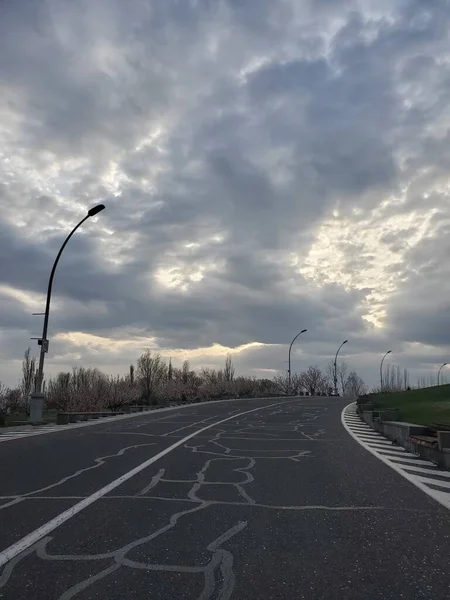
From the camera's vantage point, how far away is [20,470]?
32.7 feet

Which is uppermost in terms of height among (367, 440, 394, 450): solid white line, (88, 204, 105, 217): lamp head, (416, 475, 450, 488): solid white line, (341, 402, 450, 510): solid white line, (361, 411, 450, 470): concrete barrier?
(88, 204, 105, 217): lamp head

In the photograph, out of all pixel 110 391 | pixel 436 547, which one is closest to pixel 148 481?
pixel 436 547

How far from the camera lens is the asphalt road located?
421 centimetres

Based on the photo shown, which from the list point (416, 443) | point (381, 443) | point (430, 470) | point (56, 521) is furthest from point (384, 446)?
point (56, 521)

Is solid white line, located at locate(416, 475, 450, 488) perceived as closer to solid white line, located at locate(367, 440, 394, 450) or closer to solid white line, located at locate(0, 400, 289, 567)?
solid white line, located at locate(0, 400, 289, 567)

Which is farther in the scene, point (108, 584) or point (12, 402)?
point (12, 402)

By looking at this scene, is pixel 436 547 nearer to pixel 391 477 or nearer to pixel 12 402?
pixel 391 477

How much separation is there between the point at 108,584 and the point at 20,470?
6.57 metres

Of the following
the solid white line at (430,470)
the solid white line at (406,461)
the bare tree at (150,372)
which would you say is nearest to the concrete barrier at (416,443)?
the solid white line at (406,461)

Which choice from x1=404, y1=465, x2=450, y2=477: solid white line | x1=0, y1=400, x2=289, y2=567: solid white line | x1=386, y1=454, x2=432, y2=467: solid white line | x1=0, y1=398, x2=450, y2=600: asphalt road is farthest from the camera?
x1=386, y1=454, x2=432, y2=467: solid white line

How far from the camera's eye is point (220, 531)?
18.9ft

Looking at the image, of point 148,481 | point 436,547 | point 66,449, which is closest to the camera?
point 436,547

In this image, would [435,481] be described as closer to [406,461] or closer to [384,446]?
[406,461]

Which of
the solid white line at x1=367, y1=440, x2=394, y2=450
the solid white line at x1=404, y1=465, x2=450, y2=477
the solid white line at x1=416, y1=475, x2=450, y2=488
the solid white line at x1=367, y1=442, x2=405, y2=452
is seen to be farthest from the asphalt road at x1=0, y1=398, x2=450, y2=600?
the solid white line at x1=367, y1=440, x2=394, y2=450
